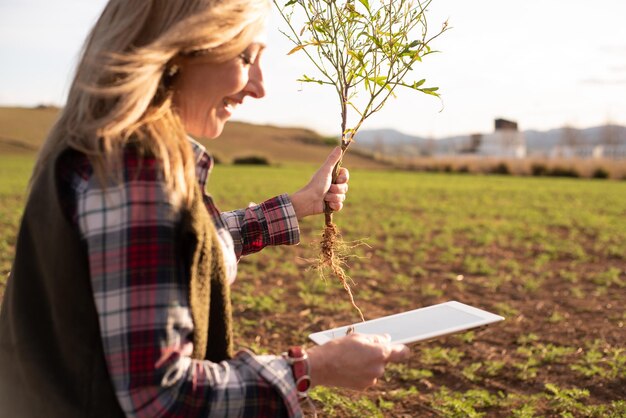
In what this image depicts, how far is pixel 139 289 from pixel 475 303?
5615 mm

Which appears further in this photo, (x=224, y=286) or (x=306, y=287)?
(x=306, y=287)

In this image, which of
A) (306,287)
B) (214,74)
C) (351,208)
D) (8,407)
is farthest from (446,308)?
(351,208)

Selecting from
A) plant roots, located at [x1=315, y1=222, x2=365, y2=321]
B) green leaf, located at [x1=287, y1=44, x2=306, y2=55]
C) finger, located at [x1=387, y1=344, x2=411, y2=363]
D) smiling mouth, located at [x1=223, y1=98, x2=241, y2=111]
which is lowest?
finger, located at [x1=387, y1=344, x2=411, y2=363]

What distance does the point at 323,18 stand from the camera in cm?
253

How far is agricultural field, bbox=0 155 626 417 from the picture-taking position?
13.4 feet

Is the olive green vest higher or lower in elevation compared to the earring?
lower

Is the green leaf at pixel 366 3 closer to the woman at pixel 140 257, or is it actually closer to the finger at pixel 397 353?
the woman at pixel 140 257

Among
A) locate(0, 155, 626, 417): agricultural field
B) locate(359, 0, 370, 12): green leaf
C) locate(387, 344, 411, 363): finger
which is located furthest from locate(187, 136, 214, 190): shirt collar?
locate(0, 155, 626, 417): agricultural field

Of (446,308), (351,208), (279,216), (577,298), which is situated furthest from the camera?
(351,208)

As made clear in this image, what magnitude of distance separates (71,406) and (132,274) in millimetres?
361

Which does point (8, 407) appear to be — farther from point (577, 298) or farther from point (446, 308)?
point (577, 298)

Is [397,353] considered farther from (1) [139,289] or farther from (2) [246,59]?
(2) [246,59]

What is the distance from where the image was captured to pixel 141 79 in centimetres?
142

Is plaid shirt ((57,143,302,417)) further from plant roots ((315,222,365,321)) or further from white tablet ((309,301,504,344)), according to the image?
plant roots ((315,222,365,321))
